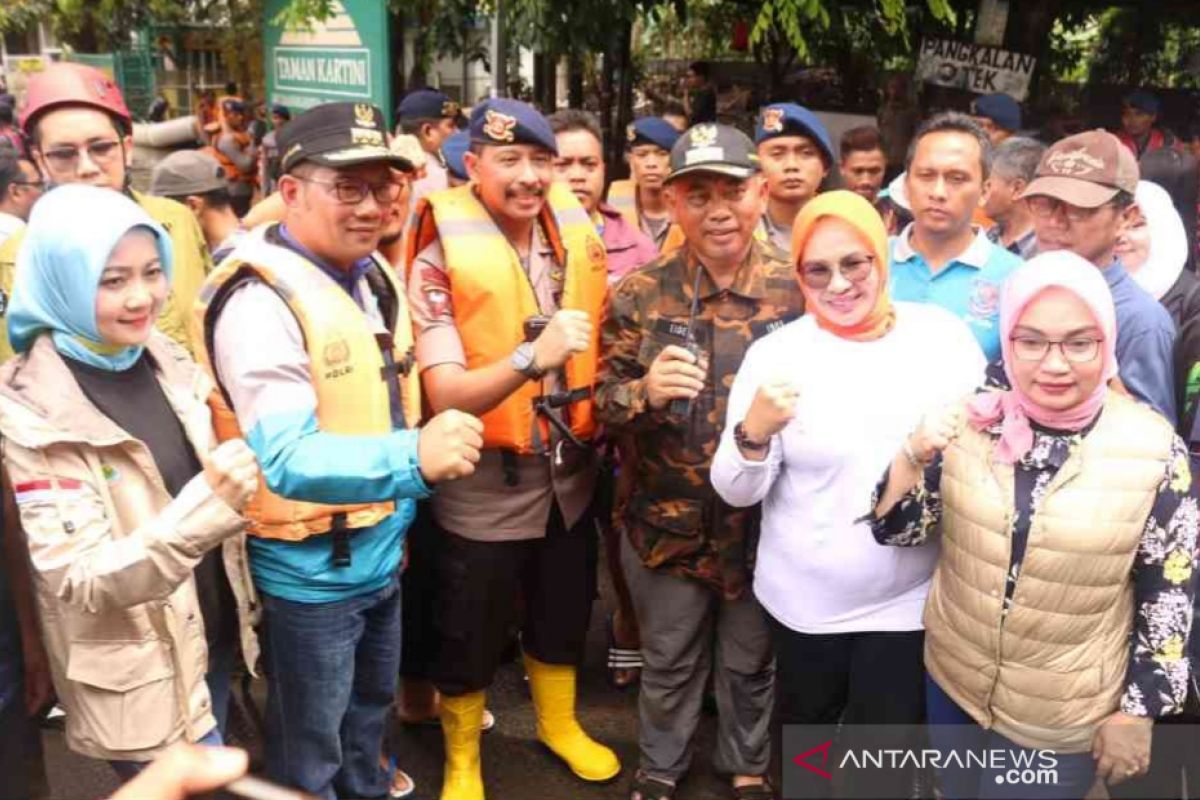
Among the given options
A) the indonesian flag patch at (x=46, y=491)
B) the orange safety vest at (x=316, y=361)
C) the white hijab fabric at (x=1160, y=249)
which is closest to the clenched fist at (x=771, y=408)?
the orange safety vest at (x=316, y=361)

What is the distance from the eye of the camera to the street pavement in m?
3.39

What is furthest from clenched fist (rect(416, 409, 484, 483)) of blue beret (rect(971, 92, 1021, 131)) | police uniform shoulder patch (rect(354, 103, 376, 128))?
blue beret (rect(971, 92, 1021, 131))

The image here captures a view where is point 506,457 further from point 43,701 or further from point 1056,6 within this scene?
point 1056,6

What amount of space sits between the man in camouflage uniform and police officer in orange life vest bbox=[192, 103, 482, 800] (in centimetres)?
65

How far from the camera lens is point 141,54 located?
18406mm

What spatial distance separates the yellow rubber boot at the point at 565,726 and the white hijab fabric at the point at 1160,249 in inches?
85.2

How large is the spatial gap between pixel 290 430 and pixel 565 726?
1.69m

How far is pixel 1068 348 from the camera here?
2.17 metres

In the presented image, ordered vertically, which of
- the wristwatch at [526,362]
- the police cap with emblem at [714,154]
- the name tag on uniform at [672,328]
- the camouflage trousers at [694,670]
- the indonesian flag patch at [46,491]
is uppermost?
the police cap with emblem at [714,154]

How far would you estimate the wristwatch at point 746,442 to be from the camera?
2455 millimetres

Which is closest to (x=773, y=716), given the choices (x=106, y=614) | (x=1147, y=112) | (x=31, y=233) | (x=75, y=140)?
(x=106, y=614)

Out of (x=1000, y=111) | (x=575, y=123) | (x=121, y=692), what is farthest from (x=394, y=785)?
(x=1000, y=111)

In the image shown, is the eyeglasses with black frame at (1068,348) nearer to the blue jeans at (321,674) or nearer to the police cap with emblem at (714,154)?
the police cap with emblem at (714,154)

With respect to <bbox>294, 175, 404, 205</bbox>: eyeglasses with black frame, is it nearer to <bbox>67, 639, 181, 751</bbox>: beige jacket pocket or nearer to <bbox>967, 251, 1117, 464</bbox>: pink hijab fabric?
<bbox>67, 639, 181, 751</bbox>: beige jacket pocket
